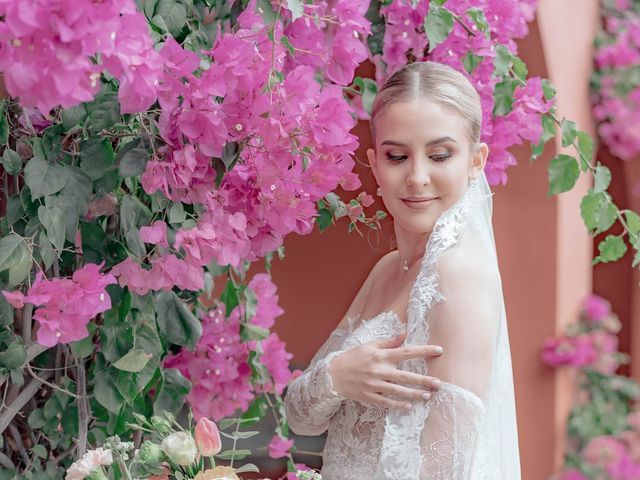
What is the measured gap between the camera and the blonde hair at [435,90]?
173 centimetres

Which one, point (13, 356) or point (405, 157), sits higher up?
point (405, 157)

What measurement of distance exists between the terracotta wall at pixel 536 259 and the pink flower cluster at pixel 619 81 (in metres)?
0.10

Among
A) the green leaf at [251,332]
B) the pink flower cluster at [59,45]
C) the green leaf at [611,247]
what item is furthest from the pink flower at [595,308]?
the pink flower cluster at [59,45]

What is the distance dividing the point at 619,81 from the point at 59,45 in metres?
3.64

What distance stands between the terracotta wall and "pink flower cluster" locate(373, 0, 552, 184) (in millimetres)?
1360

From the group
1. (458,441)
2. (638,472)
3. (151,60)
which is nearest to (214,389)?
(458,441)

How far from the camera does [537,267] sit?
381cm

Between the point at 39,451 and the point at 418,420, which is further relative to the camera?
the point at 39,451

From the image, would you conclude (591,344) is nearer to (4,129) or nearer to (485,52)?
(485,52)

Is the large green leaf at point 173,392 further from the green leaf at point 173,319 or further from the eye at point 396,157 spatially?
the eye at point 396,157

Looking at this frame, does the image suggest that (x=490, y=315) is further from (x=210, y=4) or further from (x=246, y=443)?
(x=246, y=443)

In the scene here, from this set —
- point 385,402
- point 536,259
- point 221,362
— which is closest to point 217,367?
point 221,362

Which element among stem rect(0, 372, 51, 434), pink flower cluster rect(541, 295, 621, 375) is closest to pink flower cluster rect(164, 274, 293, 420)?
stem rect(0, 372, 51, 434)

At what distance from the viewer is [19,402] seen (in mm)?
1732
